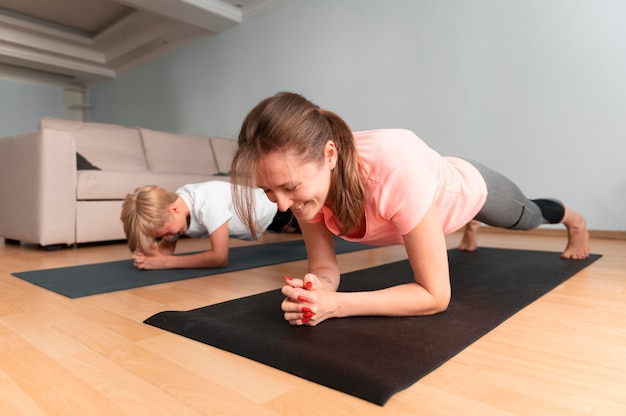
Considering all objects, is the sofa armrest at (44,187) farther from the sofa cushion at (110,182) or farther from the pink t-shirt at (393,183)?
the pink t-shirt at (393,183)

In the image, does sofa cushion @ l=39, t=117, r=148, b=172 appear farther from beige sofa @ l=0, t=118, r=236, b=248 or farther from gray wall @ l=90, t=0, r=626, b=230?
gray wall @ l=90, t=0, r=626, b=230

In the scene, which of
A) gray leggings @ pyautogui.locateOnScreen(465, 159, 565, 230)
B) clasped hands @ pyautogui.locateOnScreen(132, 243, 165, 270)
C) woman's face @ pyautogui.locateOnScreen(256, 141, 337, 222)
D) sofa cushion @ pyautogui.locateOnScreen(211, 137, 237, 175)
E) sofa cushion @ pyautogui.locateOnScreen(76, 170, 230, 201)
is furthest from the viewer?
sofa cushion @ pyautogui.locateOnScreen(211, 137, 237, 175)

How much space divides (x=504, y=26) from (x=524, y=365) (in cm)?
312

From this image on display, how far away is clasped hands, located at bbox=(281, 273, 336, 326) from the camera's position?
93cm

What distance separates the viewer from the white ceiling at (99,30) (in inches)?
195

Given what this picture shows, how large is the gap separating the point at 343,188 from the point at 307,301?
26 cm

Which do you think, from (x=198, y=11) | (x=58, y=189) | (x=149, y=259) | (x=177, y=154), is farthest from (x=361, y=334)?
(x=198, y=11)

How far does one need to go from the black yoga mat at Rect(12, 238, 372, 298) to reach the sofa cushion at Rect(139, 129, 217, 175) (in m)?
→ 1.91

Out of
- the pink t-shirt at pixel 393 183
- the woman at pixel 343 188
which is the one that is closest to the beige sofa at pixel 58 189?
the woman at pixel 343 188

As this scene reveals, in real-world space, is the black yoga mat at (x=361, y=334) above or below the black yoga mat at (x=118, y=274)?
above

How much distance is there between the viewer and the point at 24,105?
7.60 m

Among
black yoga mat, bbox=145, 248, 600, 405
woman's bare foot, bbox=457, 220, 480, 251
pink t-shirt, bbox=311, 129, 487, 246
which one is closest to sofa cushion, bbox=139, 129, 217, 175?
woman's bare foot, bbox=457, 220, 480, 251

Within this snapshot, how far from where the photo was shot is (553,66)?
308 cm

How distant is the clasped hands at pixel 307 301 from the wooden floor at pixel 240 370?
0.16 meters
